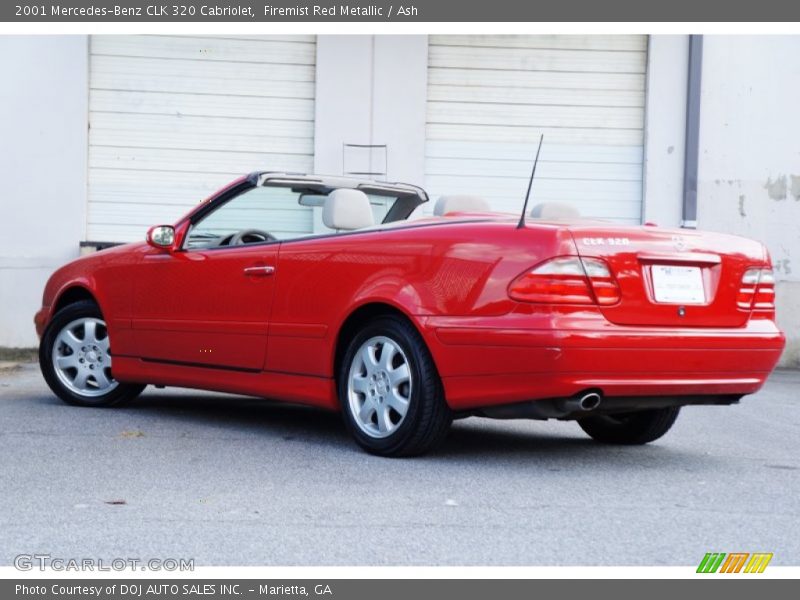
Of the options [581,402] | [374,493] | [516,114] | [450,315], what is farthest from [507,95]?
[374,493]

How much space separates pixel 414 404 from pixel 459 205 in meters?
1.37

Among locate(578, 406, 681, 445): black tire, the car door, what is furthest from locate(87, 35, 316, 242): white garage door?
locate(578, 406, 681, 445): black tire

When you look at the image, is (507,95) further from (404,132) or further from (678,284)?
(678,284)

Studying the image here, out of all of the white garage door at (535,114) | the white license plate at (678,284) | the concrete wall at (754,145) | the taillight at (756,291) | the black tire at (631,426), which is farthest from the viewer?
the white garage door at (535,114)

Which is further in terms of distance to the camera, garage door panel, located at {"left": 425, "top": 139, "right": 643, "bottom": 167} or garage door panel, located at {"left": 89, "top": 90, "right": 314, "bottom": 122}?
garage door panel, located at {"left": 425, "top": 139, "right": 643, "bottom": 167}

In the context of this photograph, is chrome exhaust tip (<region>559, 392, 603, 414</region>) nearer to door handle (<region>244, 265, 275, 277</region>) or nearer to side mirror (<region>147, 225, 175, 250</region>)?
door handle (<region>244, 265, 275, 277</region>)

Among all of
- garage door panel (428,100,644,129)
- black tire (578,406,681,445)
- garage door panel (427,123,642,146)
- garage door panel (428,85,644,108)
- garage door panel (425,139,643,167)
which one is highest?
garage door panel (428,85,644,108)

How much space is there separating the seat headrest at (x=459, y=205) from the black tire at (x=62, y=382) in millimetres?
2380

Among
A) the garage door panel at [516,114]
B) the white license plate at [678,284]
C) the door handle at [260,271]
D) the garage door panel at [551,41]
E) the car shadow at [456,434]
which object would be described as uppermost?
the garage door panel at [551,41]

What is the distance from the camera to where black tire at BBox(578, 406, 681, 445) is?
7289mm

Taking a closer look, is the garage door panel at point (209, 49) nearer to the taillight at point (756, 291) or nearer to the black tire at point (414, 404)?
the black tire at point (414, 404)

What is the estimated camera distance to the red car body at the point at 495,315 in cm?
603

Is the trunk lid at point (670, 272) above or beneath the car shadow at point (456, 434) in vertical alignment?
above

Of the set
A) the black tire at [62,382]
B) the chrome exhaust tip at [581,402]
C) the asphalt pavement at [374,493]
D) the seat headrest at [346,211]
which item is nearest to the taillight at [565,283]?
the chrome exhaust tip at [581,402]
